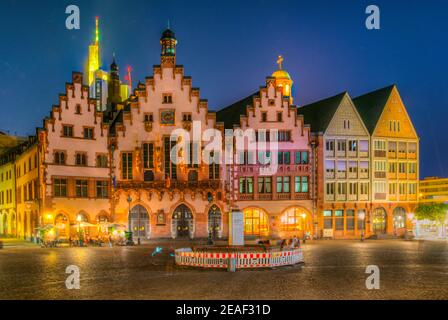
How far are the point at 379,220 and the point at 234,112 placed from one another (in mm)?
24015

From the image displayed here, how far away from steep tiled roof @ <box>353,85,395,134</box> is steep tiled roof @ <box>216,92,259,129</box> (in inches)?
566

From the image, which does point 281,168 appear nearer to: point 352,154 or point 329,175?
point 329,175

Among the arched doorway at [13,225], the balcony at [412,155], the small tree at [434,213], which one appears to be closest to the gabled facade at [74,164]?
the arched doorway at [13,225]

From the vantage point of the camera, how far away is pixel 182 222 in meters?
60.6

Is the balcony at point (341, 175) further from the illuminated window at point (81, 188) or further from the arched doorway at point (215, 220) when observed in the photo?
the illuminated window at point (81, 188)

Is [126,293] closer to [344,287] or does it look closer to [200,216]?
[344,287]

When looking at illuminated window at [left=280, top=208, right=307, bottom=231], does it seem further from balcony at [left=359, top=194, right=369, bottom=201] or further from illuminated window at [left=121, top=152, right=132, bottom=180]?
illuminated window at [left=121, top=152, right=132, bottom=180]

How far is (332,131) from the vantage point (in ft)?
208

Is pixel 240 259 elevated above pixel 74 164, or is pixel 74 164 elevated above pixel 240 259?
pixel 74 164

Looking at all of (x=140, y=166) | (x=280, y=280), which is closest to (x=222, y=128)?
(x=140, y=166)

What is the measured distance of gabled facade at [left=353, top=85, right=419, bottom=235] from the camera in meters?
65.2

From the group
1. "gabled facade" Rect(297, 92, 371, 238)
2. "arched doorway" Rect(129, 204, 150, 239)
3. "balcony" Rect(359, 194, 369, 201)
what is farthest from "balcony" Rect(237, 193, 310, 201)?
"arched doorway" Rect(129, 204, 150, 239)

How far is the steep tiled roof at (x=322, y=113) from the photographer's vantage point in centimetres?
6429

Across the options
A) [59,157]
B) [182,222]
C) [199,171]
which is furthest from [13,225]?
[199,171]
